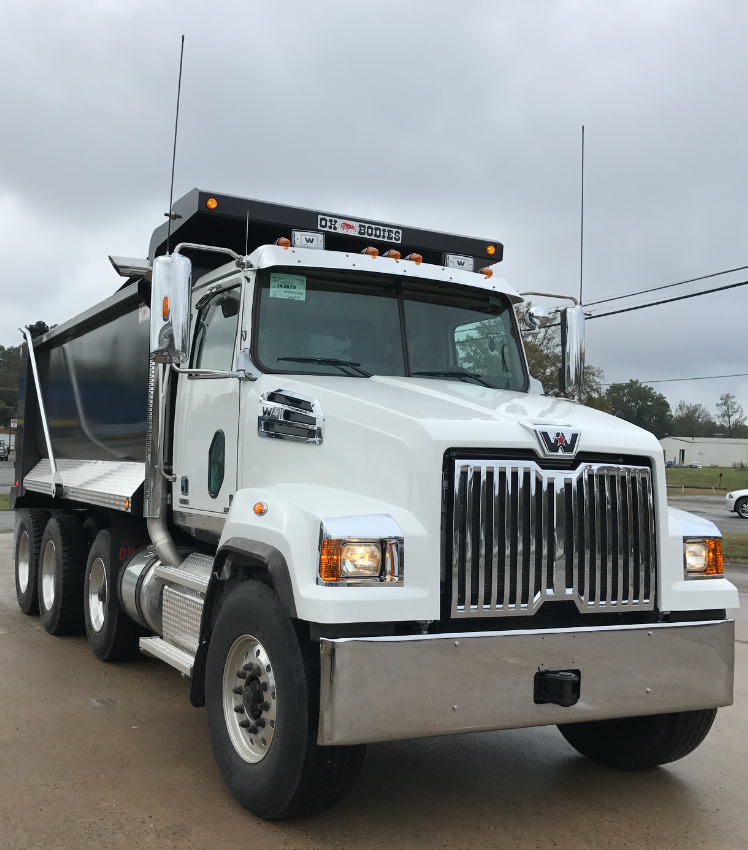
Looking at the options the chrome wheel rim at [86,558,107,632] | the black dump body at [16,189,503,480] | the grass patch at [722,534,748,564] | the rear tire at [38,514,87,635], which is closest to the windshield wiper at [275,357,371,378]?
the black dump body at [16,189,503,480]

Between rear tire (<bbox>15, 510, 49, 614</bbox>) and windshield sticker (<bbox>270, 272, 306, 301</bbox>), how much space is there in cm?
519

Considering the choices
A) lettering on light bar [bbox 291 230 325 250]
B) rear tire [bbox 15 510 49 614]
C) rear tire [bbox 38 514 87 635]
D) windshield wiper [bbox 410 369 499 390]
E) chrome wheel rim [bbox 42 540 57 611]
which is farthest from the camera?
rear tire [bbox 15 510 49 614]

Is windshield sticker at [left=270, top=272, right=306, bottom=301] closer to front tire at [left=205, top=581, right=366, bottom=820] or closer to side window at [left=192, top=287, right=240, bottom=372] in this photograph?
side window at [left=192, top=287, right=240, bottom=372]

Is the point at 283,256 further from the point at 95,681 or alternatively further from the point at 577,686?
the point at 95,681

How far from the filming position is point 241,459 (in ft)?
17.2

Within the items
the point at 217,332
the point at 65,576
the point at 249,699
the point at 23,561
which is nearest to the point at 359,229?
the point at 217,332

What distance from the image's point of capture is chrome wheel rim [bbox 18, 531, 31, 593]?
31.2 ft

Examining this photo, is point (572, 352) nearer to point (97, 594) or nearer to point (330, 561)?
point (330, 561)

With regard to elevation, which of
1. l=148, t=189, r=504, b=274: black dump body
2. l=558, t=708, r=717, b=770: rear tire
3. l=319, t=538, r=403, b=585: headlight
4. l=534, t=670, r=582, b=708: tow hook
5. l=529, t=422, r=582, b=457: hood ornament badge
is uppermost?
l=148, t=189, r=504, b=274: black dump body

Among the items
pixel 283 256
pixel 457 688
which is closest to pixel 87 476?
pixel 283 256

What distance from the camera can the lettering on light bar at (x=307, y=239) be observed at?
18.6 ft

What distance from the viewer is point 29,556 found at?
944 centimetres

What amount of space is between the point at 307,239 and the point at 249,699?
278 centimetres

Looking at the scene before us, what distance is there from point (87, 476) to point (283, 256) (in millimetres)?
3529
